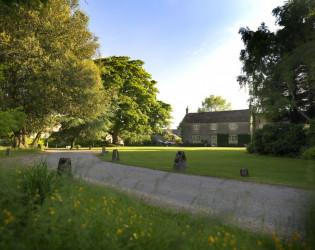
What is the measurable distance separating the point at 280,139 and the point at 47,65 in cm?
2188

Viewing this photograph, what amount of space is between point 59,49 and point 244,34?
17182mm

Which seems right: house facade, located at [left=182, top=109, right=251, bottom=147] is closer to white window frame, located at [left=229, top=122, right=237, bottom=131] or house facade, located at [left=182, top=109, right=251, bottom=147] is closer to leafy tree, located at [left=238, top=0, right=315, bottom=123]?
white window frame, located at [left=229, top=122, right=237, bottom=131]

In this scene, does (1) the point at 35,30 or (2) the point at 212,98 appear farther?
(2) the point at 212,98

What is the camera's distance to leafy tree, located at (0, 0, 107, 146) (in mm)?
Answer: 17875

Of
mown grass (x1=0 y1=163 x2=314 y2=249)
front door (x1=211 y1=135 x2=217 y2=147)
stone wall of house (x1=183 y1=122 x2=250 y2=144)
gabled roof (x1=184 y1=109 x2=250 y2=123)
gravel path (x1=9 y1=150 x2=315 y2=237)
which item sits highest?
gabled roof (x1=184 y1=109 x2=250 y2=123)

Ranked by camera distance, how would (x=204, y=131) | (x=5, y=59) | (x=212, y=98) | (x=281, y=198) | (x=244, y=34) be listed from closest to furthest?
(x=281, y=198) < (x=5, y=59) < (x=244, y=34) < (x=204, y=131) < (x=212, y=98)

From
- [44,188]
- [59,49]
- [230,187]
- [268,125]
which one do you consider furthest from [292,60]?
[44,188]

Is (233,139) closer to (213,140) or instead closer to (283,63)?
(213,140)

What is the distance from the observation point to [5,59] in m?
17.9

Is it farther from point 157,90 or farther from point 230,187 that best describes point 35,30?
point 157,90

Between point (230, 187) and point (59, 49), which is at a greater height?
point (59, 49)

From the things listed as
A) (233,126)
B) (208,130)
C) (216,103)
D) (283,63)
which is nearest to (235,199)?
(283,63)

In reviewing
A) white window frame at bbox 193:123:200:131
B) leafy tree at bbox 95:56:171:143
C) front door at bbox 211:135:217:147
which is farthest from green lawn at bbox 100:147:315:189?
white window frame at bbox 193:123:200:131

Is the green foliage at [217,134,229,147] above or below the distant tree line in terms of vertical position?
below
